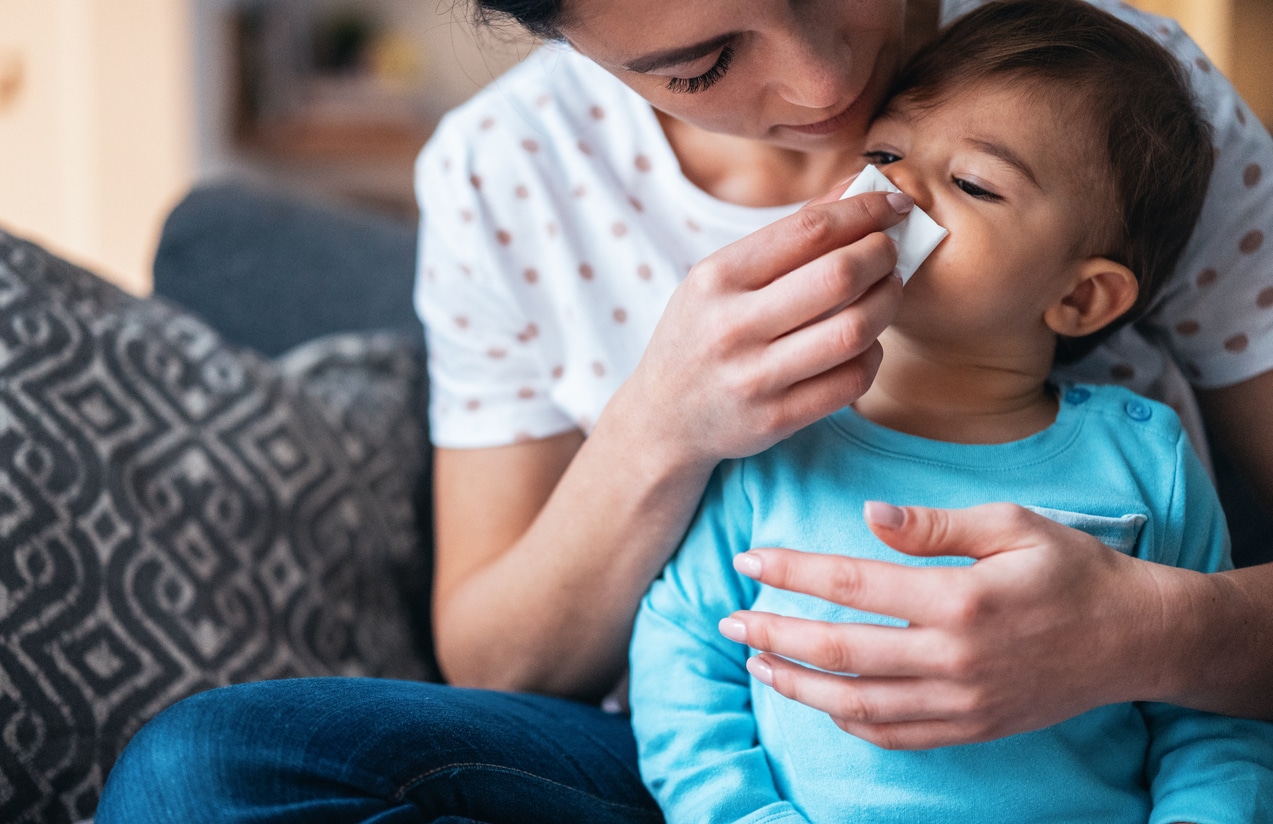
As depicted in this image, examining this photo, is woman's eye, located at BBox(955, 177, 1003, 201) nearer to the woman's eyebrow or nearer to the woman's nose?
the woman's nose

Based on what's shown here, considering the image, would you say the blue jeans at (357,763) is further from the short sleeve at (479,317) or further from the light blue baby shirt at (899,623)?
the short sleeve at (479,317)

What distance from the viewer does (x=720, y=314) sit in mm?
783

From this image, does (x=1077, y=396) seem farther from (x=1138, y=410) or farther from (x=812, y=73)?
(x=812, y=73)

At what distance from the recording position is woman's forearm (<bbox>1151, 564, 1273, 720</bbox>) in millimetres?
763

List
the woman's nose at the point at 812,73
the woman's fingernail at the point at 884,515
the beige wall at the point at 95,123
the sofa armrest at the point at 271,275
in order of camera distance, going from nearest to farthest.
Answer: the woman's fingernail at the point at 884,515, the woman's nose at the point at 812,73, the sofa armrest at the point at 271,275, the beige wall at the point at 95,123

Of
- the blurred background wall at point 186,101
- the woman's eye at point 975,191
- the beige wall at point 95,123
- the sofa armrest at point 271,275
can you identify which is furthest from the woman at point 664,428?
the beige wall at point 95,123

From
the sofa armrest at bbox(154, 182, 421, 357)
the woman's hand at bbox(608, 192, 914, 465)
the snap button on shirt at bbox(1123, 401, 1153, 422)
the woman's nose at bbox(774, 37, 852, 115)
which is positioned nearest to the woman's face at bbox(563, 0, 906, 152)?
the woman's nose at bbox(774, 37, 852, 115)

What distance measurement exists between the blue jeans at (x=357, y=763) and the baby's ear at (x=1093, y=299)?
1.84 feet

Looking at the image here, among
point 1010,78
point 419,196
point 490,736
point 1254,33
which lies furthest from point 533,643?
point 1254,33

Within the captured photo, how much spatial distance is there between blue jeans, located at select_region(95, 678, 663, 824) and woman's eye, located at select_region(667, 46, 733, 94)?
54 centimetres

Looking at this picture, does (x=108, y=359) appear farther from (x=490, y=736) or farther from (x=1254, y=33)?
(x=1254, y=33)

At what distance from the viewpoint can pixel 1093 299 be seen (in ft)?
3.05

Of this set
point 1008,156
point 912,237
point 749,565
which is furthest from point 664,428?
point 1008,156

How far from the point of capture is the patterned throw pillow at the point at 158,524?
0.99 m
